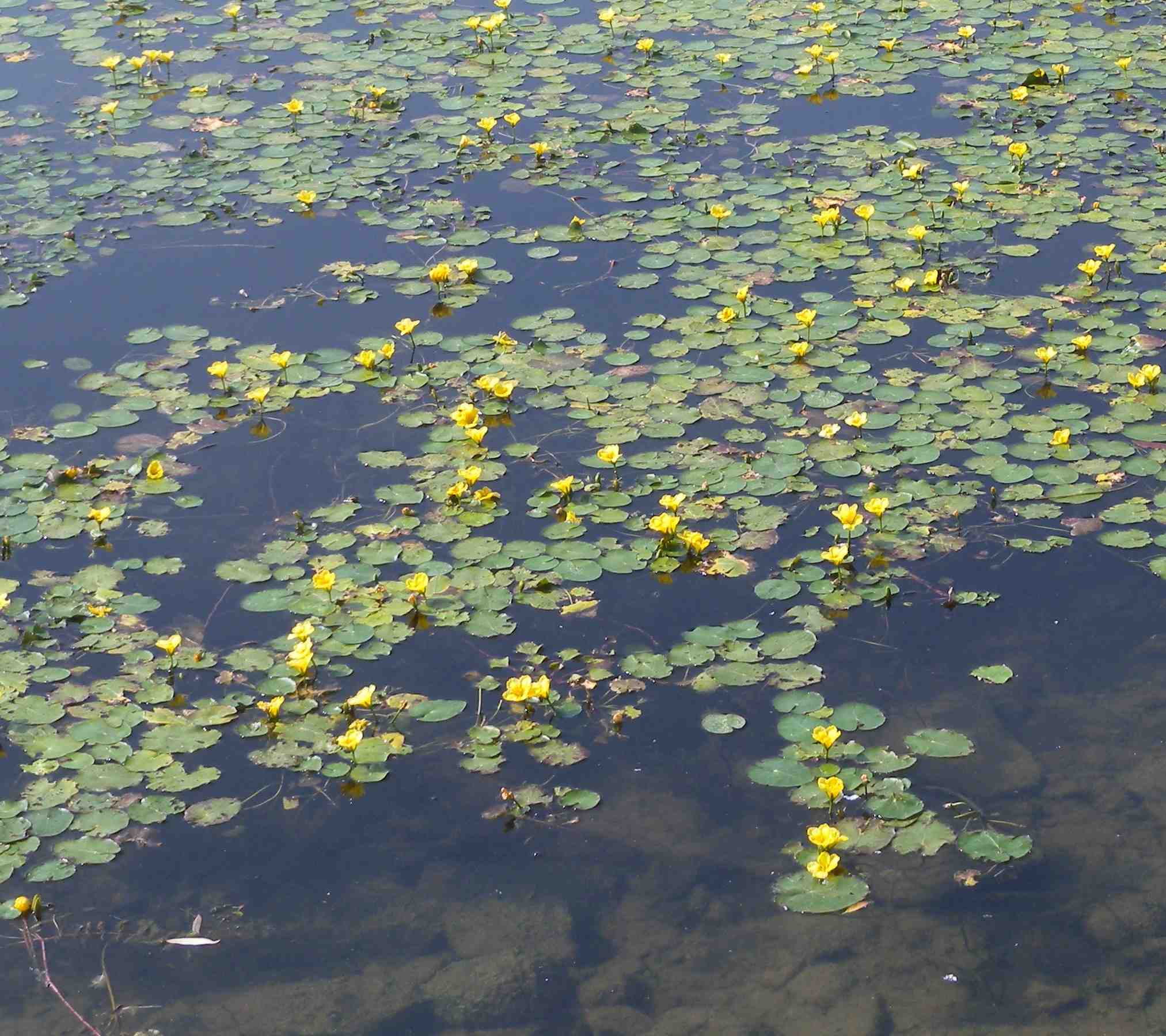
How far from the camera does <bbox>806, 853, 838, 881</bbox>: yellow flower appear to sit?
11.0 feet

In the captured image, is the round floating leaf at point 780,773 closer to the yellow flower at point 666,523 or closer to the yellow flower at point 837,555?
the yellow flower at point 837,555

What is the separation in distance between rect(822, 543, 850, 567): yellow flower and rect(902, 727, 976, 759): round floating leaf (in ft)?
2.08

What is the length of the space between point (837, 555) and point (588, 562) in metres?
0.76

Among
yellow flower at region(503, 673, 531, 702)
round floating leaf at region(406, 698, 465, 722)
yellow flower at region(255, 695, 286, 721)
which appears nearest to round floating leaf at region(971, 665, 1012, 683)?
yellow flower at region(503, 673, 531, 702)

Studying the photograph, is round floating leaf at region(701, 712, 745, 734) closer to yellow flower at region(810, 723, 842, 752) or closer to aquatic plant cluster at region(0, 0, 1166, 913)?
aquatic plant cluster at region(0, 0, 1166, 913)

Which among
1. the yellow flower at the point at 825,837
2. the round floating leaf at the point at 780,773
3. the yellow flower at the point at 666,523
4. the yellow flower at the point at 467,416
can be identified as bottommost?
the round floating leaf at the point at 780,773

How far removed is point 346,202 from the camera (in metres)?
6.83

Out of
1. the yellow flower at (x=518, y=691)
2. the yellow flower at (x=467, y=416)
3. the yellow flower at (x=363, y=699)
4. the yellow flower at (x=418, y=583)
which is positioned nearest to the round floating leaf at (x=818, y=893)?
the yellow flower at (x=518, y=691)

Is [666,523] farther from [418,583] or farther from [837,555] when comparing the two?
[418,583]

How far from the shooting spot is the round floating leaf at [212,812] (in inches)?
143

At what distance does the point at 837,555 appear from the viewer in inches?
166

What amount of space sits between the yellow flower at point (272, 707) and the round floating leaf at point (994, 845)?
5.80 feet

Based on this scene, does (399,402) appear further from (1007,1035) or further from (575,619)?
(1007,1035)

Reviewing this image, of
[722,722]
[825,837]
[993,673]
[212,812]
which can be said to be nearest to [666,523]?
[722,722]
